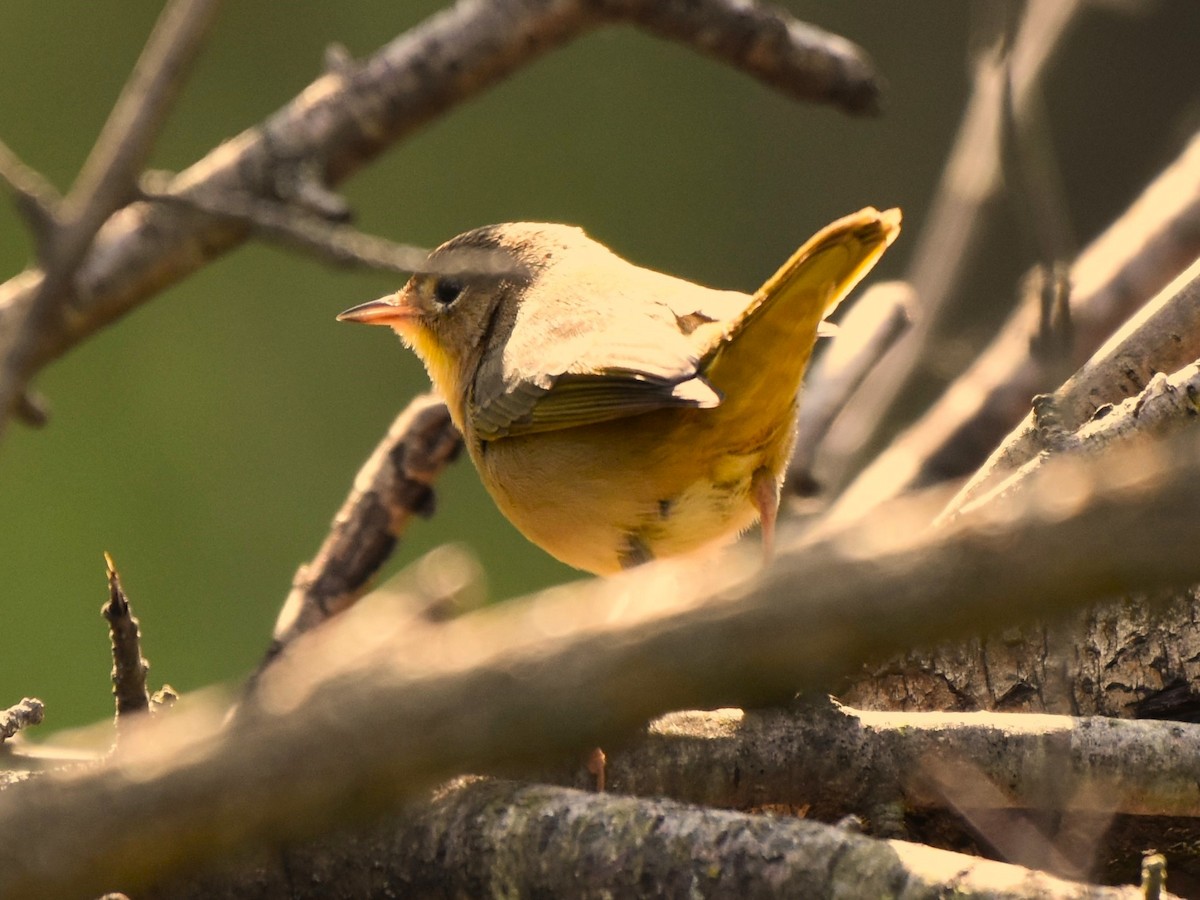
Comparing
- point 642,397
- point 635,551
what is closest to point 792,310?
point 642,397

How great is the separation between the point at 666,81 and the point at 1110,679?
5705mm

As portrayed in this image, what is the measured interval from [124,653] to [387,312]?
6.95 feet

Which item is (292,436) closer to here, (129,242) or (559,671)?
(129,242)

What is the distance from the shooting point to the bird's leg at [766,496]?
3041mm

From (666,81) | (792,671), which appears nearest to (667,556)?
(792,671)

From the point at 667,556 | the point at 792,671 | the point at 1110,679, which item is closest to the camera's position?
the point at 792,671

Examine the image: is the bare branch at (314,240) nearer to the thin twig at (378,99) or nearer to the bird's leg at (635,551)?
the bird's leg at (635,551)

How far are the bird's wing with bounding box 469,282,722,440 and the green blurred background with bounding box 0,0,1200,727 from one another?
2.52 m

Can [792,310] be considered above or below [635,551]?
above

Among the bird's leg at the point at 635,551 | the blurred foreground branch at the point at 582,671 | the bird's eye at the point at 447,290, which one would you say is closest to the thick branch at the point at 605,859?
the blurred foreground branch at the point at 582,671

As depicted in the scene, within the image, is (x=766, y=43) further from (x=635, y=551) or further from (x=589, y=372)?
(x=635, y=551)

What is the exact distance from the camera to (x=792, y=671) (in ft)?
2.93

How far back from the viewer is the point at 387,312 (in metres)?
3.94

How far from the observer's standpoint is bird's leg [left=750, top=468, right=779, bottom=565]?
3041mm
